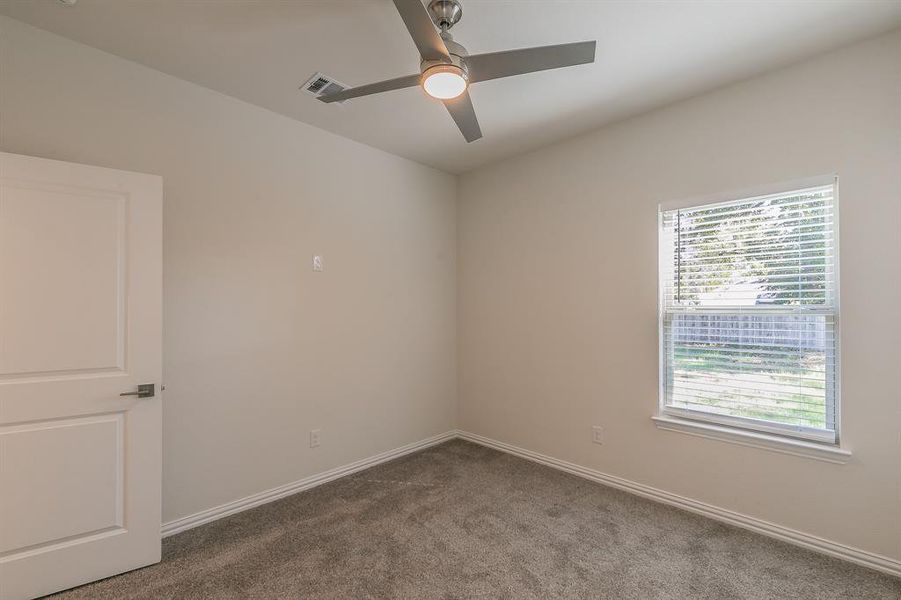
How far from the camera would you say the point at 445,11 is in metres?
1.76

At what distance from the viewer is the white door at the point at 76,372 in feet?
5.97

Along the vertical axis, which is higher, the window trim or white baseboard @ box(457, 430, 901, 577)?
the window trim

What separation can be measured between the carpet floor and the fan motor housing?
262 cm

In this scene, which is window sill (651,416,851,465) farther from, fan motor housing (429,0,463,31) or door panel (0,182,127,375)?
door panel (0,182,127,375)

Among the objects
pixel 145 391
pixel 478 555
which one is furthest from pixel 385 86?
pixel 478 555

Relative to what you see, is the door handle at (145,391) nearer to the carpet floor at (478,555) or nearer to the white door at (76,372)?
the white door at (76,372)

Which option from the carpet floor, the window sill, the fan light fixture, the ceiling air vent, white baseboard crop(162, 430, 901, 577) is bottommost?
the carpet floor

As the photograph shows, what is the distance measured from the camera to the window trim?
2166 millimetres

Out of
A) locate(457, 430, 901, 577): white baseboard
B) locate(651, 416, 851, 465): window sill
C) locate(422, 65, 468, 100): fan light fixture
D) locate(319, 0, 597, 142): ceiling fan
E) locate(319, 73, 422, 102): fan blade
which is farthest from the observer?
locate(651, 416, 851, 465): window sill

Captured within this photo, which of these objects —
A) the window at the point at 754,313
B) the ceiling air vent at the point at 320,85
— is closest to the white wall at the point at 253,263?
the ceiling air vent at the point at 320,85

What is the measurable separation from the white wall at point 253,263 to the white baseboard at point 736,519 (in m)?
1.41

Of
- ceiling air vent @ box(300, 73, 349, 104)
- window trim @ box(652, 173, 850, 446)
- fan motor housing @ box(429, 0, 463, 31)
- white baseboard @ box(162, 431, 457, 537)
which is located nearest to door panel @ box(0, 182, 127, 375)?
white baseboard @ box(162, 431, 457, 537)

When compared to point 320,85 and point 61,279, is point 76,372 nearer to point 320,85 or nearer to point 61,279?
point 61,279

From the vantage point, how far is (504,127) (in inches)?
121
